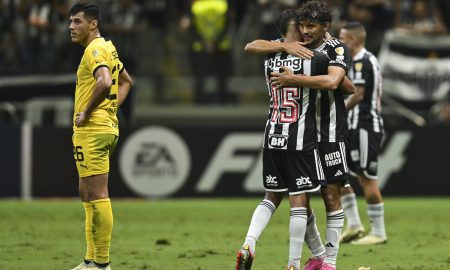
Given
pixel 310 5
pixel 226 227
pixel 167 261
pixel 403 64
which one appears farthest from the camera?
pixel 403 64

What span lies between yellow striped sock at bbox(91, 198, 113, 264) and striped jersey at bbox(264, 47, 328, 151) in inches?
63.5

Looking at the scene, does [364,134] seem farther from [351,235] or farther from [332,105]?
[332,105]

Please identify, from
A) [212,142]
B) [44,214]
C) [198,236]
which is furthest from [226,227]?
[212,142]

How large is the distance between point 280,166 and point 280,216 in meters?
6.69

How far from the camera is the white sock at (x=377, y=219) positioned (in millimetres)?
11898

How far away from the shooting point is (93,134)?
891cm

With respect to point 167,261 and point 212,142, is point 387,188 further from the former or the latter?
point 167,261

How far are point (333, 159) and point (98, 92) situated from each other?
7.11 feet

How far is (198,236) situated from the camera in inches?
494

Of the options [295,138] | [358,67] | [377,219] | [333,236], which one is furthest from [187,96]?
[295,138]

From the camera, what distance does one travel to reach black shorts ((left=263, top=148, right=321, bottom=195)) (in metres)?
8.52

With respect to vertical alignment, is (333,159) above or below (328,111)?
below

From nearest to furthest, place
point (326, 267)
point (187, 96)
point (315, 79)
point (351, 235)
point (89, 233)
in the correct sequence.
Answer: point (315, 79)
point (326, 267)
point (89, 233)
point (351, 235)
point (187, 96)

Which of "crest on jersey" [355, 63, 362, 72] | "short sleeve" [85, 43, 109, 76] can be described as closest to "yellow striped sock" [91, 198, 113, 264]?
"short sleeve" [85, 43, 109, 76]
